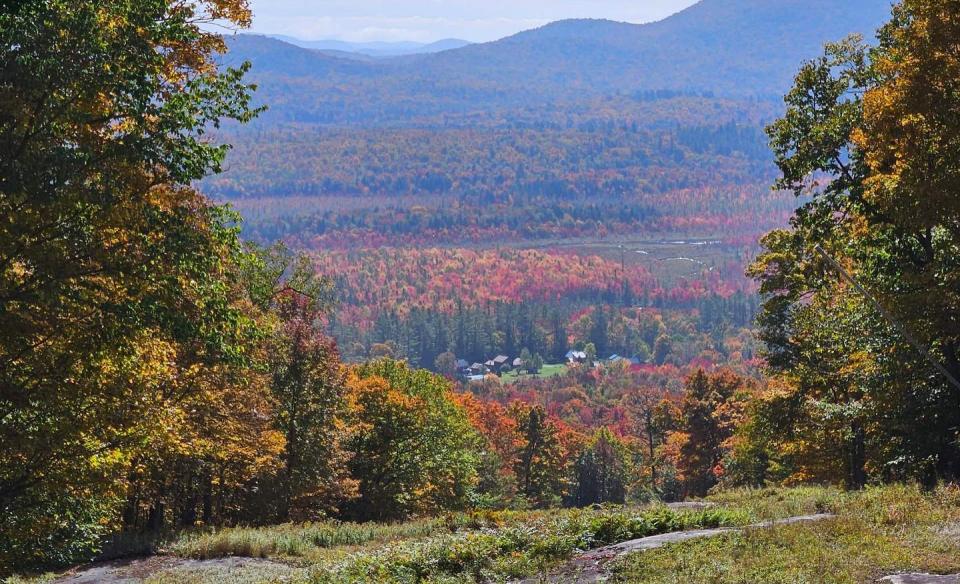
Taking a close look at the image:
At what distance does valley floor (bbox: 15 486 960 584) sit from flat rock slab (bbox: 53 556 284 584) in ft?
0.13

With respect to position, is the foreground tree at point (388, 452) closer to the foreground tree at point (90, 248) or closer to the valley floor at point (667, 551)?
the valley floor at point (667, 551)

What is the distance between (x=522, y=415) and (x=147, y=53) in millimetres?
71184

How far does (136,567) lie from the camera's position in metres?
20.2

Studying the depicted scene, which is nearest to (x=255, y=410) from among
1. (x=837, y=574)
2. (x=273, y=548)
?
(x=273, y=548)

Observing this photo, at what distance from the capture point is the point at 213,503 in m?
39.7

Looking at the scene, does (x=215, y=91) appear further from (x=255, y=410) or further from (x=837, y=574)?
(x=255, y=410)

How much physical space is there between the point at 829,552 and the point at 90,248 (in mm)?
12295

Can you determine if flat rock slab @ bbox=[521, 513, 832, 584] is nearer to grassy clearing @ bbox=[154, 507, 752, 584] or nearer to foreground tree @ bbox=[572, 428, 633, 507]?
grassy clearing @ bbox=[154, 507, 752, 584]

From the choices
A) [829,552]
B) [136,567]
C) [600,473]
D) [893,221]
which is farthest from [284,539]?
[600,473]

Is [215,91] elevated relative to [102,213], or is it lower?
elevated

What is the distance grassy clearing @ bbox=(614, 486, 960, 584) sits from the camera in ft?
40.9

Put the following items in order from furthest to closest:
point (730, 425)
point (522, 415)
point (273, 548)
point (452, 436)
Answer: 1. point (522, 415)
2. point (730, 425)
3. point (452, 436)
4. point (273, 548)

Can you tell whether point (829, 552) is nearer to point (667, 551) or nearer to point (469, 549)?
point (667, 551)

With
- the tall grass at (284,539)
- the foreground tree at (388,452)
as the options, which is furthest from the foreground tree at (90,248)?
the foreground tree at (388,452)
